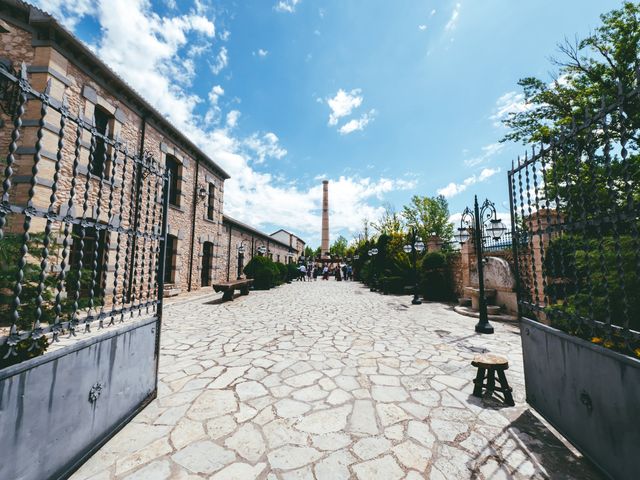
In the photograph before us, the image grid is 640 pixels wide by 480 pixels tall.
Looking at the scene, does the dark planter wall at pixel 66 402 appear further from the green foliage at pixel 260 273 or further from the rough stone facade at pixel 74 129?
the green foliage at pixel 260 273

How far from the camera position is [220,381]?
3572 millimetres

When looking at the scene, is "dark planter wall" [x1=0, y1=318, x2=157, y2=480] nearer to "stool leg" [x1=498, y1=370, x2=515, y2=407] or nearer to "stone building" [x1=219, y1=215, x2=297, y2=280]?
"stool leg" [x1=498, y1=370, x2=515, y2=407]

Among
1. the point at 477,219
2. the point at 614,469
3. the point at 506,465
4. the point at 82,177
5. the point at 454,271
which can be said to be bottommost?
the point at 506,465

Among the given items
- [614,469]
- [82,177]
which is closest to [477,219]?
[614,469]

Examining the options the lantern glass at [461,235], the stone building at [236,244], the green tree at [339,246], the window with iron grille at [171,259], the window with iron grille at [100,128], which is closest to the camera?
the window with iron grille at [100,128]

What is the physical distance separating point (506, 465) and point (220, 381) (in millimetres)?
3079

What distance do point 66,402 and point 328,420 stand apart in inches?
83.8

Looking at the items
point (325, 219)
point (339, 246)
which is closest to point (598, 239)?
point (325, 219)

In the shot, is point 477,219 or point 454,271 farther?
point 454,271

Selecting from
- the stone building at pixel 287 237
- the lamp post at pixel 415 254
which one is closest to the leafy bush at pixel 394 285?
the lamp post at pixel 415 254

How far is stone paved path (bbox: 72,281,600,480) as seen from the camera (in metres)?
2.11

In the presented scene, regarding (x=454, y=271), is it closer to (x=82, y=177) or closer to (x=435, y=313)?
(x=435, y=313)

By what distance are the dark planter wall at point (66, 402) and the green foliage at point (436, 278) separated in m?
11.2

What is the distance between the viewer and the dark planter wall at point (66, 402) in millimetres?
1643
